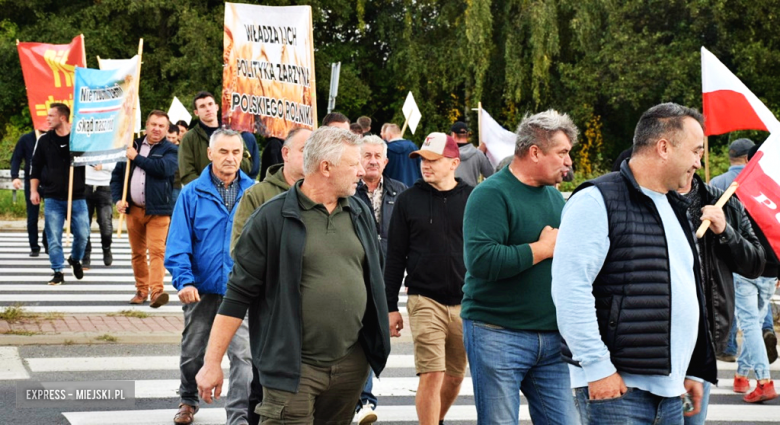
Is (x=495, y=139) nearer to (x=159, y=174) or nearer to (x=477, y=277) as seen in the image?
(x=159, y=174)

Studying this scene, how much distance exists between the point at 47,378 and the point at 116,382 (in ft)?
1.77

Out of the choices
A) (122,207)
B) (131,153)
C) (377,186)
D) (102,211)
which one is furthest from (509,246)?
(102,211)

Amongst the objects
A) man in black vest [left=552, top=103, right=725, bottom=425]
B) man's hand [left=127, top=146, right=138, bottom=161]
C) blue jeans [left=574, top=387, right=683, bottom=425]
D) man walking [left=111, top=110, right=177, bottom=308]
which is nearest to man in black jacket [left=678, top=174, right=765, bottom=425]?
man in black vest [left=552, top=103, right=725, bottom=425]

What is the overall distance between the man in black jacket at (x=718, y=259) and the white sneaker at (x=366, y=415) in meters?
2.58

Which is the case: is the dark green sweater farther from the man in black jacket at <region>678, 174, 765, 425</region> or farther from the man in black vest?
the man in black vest

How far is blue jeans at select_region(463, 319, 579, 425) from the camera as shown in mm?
5020

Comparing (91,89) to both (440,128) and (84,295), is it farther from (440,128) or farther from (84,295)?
(440,128)

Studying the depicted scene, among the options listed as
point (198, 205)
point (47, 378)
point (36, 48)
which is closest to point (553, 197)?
Result: point (198, 205)

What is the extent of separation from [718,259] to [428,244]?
2289 millimetres

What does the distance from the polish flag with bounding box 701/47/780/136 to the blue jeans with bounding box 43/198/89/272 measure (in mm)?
7635

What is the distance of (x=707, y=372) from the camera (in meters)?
4.10

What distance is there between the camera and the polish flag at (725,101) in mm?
7844

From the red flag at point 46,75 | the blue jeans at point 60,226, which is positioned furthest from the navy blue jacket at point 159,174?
A: the red flag at point 46,75

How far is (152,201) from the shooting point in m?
10.8
